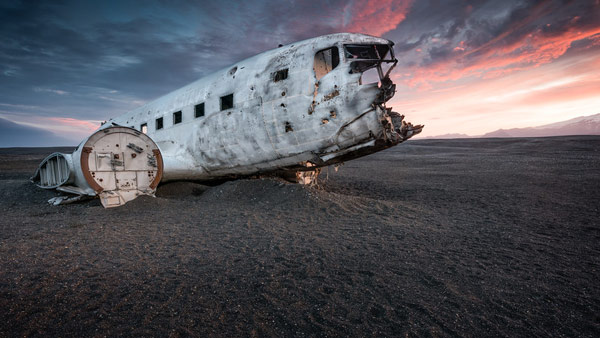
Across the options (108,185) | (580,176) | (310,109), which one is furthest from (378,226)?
(580,176)

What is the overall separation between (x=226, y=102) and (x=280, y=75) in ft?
7.48

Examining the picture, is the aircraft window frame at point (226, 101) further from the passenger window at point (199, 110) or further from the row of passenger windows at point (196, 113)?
the passenger window at point (199, 110)

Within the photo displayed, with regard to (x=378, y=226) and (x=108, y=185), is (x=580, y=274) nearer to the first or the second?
(x=378, y=226)

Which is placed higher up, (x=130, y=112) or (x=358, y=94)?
(x=130, y=112)

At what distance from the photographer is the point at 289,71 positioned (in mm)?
7367

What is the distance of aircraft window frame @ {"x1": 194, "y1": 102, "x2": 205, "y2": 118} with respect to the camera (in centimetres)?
938

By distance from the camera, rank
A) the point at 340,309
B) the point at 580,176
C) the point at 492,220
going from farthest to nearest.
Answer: the point at 580,176 → the point at 492,220 → the point at 340,309

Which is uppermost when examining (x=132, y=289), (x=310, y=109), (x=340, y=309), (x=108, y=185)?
(x=310, y=109)

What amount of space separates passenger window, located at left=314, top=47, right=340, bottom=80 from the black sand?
392 centimetres

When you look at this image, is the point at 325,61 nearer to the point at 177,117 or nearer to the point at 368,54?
the point at 368,54

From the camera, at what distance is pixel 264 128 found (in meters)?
7.67

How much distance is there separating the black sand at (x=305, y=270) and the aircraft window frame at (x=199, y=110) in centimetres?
383

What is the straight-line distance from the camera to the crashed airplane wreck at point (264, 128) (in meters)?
6.74

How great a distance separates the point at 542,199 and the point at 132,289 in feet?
35.3
